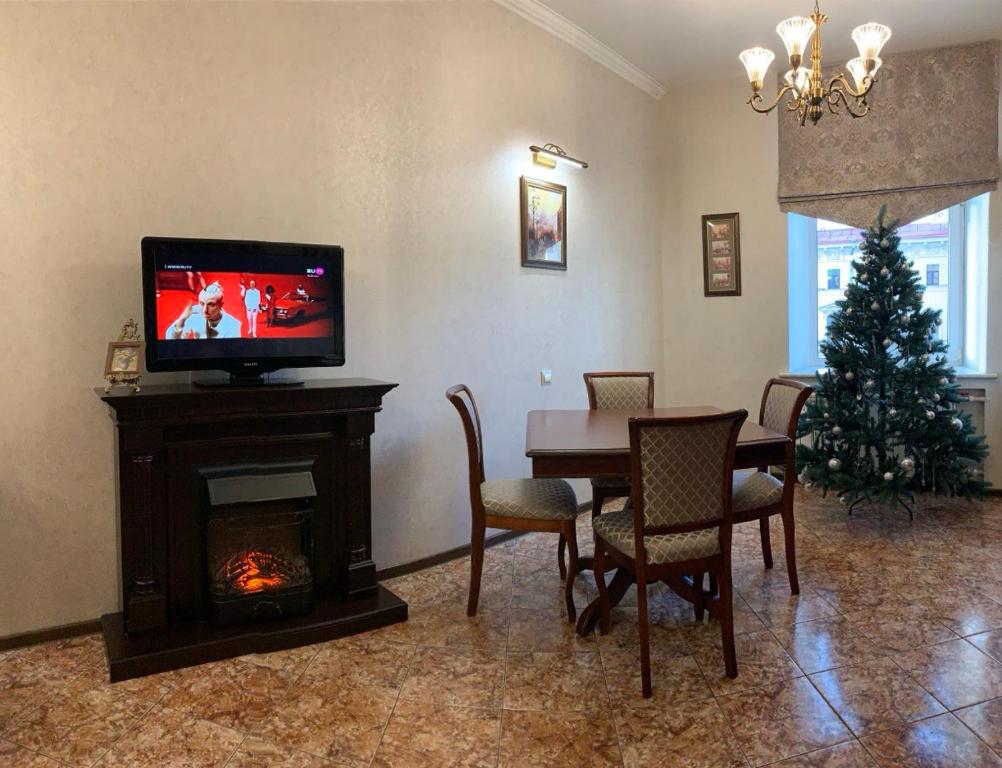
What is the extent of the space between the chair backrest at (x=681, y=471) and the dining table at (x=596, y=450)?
0.19 meters

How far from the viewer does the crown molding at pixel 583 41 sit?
14.3 feet

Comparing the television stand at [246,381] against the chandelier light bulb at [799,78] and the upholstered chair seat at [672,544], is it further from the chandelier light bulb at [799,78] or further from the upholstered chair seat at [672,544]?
the chandelier light bulb at [799,78]

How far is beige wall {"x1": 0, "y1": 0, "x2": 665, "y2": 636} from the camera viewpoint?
2822 millimetres

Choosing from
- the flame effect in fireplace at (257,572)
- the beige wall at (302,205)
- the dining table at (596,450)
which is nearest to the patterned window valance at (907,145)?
the beige wall at (302,205)

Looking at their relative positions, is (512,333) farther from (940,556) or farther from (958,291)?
(958,291)

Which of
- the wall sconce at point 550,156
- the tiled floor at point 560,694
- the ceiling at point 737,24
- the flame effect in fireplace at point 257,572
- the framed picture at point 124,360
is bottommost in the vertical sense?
the tiled floor at point 560,694

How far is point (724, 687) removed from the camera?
8.30 feet

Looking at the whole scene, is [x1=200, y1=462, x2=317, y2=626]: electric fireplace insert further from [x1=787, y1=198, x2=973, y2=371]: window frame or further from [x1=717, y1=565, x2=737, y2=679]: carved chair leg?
[x1=787, y1=198, x2=973, y2=371]: window frame

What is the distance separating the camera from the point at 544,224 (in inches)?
180

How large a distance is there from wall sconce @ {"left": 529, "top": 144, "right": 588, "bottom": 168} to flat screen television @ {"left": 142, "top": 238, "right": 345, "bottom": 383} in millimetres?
1781

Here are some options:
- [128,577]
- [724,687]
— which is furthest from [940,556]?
[128,577]

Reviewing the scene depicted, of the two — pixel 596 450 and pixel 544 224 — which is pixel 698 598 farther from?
pixel 544 224

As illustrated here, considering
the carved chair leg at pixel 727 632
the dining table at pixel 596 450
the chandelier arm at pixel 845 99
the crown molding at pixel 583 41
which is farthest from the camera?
the crown molding at pixel 583 41

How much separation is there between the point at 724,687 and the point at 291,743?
1418mm
